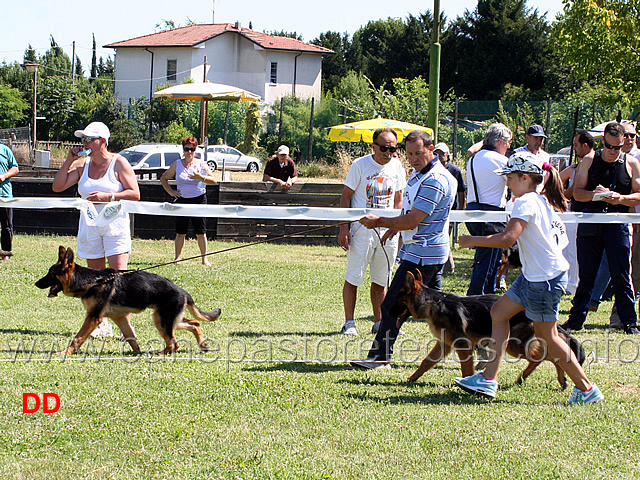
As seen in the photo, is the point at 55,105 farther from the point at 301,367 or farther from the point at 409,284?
the point at 409,284

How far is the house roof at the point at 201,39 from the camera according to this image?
188 feet

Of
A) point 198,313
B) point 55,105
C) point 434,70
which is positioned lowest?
point 198,313

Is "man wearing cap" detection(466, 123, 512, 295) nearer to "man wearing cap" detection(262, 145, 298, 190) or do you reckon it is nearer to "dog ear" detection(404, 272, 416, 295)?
"dog ear" detection(404, 272, 416, 295)

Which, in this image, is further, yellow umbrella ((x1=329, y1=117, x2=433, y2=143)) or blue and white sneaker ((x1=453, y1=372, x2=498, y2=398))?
yellow umbrella ((x1=329, y1=117, x2=433, y2=143))

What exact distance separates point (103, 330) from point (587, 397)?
4.35 m

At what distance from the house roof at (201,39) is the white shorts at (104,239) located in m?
51.7

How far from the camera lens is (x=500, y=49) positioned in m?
52.9

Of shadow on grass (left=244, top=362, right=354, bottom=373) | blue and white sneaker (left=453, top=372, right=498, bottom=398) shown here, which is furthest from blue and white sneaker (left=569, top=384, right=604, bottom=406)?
shadow on grass (left=244, top=362, right=354, bottom=373)

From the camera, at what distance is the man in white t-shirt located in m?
7.16

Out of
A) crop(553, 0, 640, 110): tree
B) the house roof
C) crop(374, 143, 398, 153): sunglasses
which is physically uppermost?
the house roof

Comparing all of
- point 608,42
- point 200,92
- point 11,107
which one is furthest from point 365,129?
point 11,107

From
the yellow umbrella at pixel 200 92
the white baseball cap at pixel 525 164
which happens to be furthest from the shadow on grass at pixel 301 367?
the yellow umbrella at pixel 200 92

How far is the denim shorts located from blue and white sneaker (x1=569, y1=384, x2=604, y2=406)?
22.5 inches

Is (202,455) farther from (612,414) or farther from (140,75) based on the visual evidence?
(140,75)
